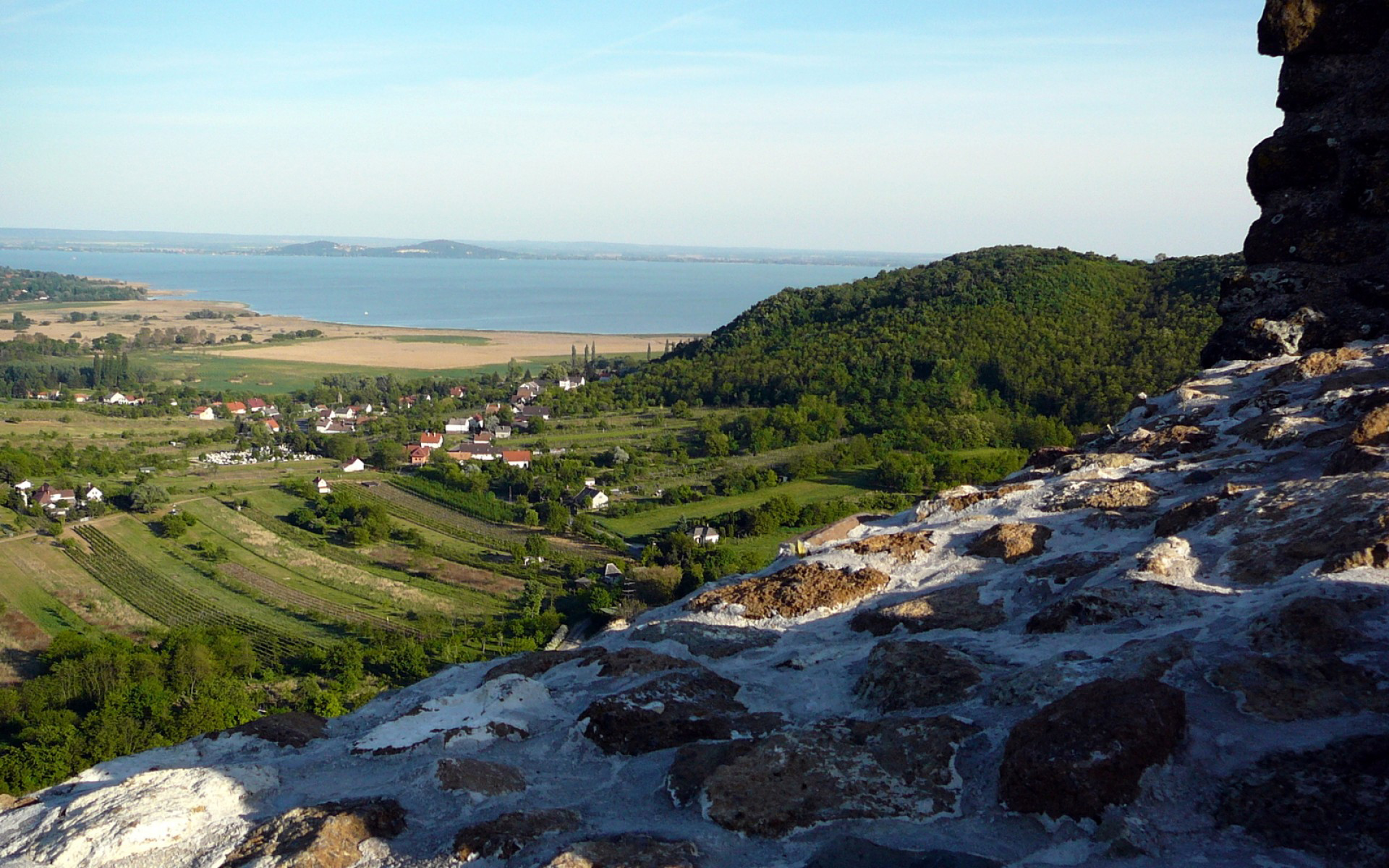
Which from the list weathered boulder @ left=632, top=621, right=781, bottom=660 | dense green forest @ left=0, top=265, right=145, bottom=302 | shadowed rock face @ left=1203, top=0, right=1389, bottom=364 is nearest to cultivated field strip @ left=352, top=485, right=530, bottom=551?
shadowed rock face @ left=1203, top=0, right=1389, bottom=364

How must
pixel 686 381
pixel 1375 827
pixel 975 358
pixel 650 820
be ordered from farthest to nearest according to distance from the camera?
pixel 686 381
pixel 975 358
pixel 650 820
pixel 1375 827

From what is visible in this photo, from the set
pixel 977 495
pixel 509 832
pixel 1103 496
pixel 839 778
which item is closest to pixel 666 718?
pixel 839 778

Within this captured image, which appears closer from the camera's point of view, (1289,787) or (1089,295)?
(1289,787)

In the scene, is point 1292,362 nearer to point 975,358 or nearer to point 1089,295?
point 975,358

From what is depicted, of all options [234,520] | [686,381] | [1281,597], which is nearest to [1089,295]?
[686,381]

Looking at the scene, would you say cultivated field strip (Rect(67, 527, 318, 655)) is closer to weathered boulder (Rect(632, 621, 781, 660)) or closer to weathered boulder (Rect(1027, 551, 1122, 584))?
weathered boulder (Rect(632, 621, 781, 660))

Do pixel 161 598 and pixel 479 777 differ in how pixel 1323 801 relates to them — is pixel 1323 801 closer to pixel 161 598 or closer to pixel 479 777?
pixel 479 777
